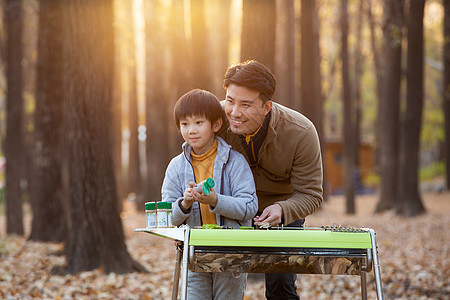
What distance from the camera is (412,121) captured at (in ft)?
51.1

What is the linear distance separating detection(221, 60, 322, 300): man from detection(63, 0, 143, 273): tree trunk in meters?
4.37

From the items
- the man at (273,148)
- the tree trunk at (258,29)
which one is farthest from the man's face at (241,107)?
the tree trunk at (258,29)

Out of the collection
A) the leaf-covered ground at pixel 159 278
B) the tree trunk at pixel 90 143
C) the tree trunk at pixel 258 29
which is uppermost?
the tree trunk at pixel 258 29

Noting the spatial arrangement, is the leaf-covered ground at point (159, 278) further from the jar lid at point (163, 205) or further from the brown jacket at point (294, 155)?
the jar lid at point (163, 205)

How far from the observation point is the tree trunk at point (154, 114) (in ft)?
66.0

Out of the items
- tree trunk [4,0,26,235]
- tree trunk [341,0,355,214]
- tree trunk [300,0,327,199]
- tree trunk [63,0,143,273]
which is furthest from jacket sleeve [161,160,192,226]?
tree trunk [341,0,355,214]

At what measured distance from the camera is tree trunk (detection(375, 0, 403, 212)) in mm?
17000

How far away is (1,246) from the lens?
403 inches

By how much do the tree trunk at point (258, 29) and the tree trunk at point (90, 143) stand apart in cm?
222

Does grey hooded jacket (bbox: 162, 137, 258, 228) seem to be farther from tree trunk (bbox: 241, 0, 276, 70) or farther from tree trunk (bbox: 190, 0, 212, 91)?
tree trunk (bbox: 190, 0, 212, 91)

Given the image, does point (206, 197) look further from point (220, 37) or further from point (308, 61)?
point (220, 37)

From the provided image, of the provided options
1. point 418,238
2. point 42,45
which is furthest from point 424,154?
point 42,45

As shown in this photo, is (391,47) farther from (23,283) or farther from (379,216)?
(23,283)

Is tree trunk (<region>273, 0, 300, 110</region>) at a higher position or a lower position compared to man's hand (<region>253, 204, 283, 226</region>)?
higher
